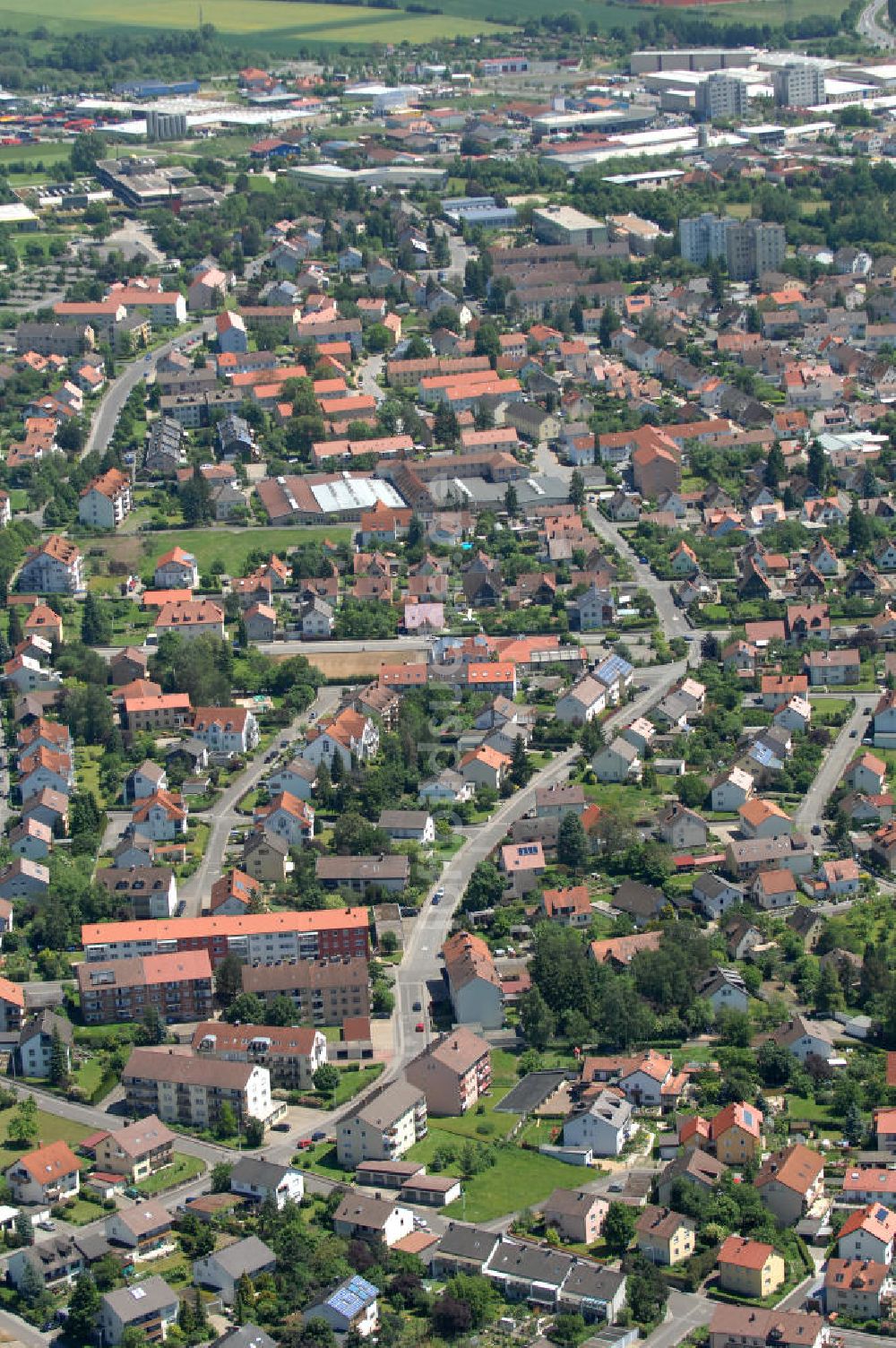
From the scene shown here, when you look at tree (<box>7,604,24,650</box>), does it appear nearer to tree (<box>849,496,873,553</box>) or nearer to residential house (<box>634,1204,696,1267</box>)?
tree (<box>849,496,873,553</box>)

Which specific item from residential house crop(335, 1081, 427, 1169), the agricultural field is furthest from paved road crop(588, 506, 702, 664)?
the agricultural field

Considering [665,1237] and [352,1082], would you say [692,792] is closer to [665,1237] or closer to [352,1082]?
[352,1082]

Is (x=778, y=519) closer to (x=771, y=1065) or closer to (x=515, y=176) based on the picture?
(x=771, y=1065)

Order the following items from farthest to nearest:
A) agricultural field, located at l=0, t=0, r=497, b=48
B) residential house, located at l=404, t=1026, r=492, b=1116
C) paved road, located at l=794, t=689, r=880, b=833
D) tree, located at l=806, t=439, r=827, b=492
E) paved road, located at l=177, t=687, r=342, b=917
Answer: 1. agricultural field, located at l=0, t=0, r=497, b=48
2. tree, located at l=806, t=439, r=827, b=492
3. paved road, located at l=794, t=689, r=880, b=833
4. paved road, located at l=177, t=687, r=342, b=917
5. residential house, located at l=404, t=1026, r=492, b=1116

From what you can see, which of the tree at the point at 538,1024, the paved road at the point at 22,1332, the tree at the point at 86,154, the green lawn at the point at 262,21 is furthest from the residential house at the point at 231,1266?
the green lawn at the point at 262,21

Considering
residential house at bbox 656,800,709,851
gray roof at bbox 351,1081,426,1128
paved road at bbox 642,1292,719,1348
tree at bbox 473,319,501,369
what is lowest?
paved road at bbox 642,1292,719,1348

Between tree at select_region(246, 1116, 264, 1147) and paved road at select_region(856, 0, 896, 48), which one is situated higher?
paved road at select_region(856, 0, 896, 48)

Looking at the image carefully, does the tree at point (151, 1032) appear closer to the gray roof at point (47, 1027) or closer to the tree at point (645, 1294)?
the gray roof at point (47, 1027)
